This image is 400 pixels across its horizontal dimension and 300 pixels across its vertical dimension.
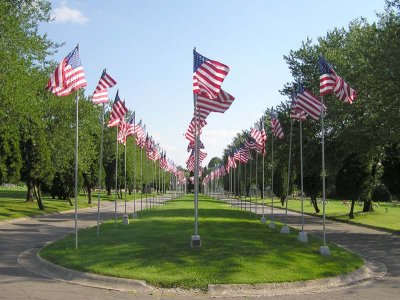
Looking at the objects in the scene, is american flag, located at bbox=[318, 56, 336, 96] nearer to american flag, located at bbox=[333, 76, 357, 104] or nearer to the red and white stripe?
american flag, located at bbox=[333, 76, 357, 104]

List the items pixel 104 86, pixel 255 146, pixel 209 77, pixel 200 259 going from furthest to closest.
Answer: pixel 255 146, pixel 104 86, pixel 209 77, pixel 200 259

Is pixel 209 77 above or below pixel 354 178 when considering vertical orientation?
above

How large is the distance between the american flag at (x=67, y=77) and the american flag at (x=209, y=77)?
379 centimetres

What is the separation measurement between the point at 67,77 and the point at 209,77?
4.40m

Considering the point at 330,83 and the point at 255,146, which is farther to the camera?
the point at 255,146

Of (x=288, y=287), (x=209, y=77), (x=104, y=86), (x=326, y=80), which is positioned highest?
(x=104, y=86)

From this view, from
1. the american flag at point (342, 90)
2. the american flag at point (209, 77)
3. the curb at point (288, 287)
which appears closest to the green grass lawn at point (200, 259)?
the curb at point (288, 287)

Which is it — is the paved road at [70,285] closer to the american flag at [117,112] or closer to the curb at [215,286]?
the curb at [215,286]

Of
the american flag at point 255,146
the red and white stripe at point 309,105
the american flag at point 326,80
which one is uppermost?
the american flag at point 326,80

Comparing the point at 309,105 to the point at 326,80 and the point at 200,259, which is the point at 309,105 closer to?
the point at 326,80

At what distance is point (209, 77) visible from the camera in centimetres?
1488

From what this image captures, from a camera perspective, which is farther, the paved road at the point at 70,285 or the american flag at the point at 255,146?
the american flag at the point at 255,146

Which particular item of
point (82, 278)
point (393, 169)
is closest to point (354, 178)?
point (393, 169)

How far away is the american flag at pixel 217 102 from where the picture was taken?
1611 cm
